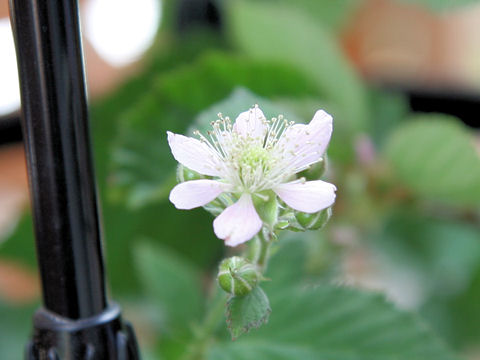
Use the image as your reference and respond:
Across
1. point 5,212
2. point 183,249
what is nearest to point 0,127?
point 5,212

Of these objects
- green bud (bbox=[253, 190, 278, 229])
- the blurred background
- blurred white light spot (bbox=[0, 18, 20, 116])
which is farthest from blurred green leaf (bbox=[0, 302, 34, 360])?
green bud (bbox=[253, 190, 278, 229])

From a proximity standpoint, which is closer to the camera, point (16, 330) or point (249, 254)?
point (249, 254)

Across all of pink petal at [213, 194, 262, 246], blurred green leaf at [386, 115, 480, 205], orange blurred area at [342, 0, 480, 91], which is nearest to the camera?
pink petal at [213, 194, 262, 246]

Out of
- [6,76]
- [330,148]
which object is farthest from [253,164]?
[6,76]

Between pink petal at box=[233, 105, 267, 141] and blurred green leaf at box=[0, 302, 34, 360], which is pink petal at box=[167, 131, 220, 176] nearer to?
pink petal at box=[233, 105, 267, 141]

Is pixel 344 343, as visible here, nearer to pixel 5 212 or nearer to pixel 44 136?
pixel 44 136

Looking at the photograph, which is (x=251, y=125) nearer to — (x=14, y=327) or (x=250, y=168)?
(x=250, y=168)
